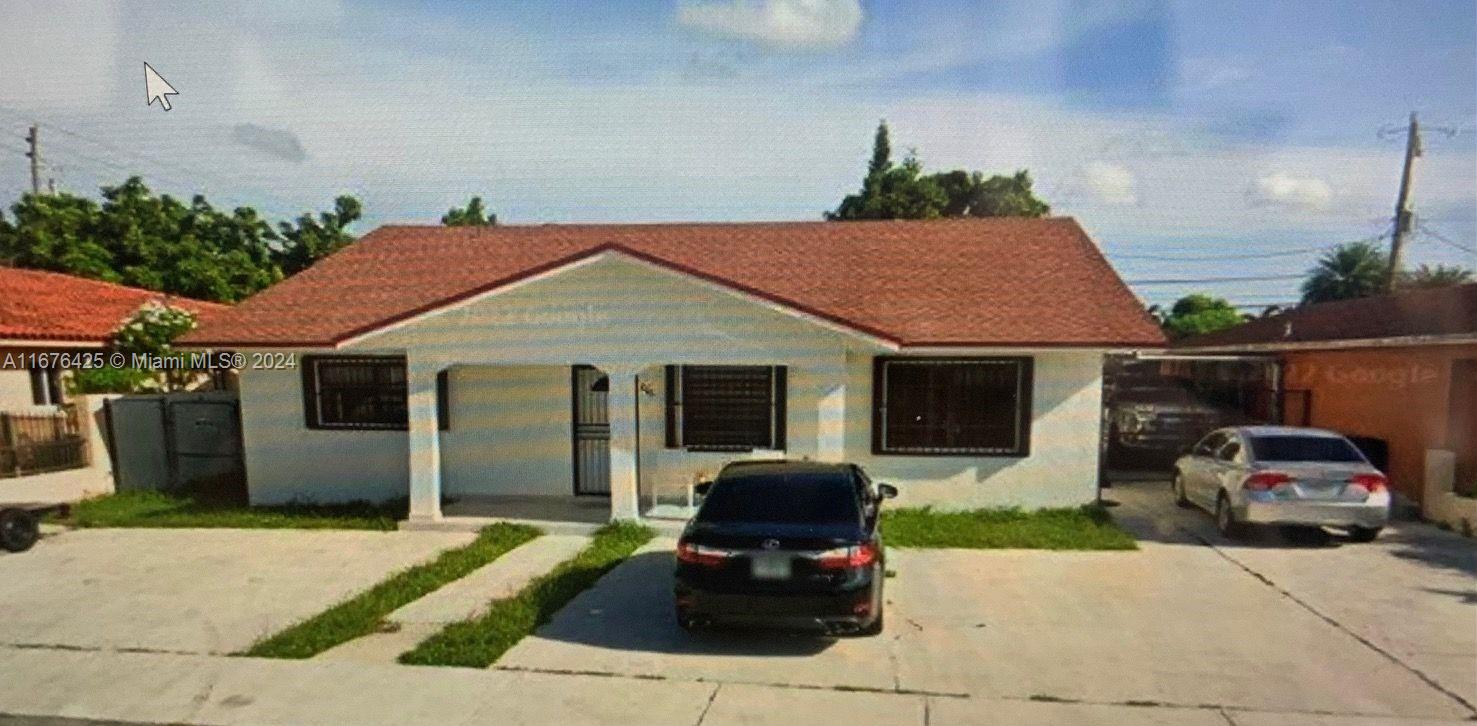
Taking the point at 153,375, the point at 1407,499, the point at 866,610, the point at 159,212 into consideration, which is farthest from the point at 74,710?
the point at 159,212

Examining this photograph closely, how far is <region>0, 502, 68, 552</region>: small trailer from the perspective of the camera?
9148 millimetres

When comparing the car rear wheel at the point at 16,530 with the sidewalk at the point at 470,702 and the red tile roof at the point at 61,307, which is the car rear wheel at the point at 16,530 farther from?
the sidewalk at the point at 470,702

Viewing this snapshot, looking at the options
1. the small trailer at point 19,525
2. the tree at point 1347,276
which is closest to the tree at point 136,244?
the small trailer at point 19,525

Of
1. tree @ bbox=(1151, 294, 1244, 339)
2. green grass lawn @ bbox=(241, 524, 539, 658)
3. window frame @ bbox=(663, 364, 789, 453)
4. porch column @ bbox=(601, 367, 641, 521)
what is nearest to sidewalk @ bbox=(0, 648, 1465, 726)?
green grass lawn @ bbox=(241, 524, 539, 658)

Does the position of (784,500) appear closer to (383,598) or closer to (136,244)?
(383,598)

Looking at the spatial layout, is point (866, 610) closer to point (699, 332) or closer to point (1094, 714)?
point (1094, 714)

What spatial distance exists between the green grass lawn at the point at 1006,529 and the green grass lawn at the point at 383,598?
4.76 meters

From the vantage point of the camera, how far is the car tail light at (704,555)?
18.8ft

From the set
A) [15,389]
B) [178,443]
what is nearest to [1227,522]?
[178,443]

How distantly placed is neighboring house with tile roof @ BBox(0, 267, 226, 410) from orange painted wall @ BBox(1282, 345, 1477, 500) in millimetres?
20861

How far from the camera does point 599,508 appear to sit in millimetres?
10656

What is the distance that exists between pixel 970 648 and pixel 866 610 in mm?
972

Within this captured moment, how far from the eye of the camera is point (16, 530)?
30.3ft

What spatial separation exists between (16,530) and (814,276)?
1133 cm
